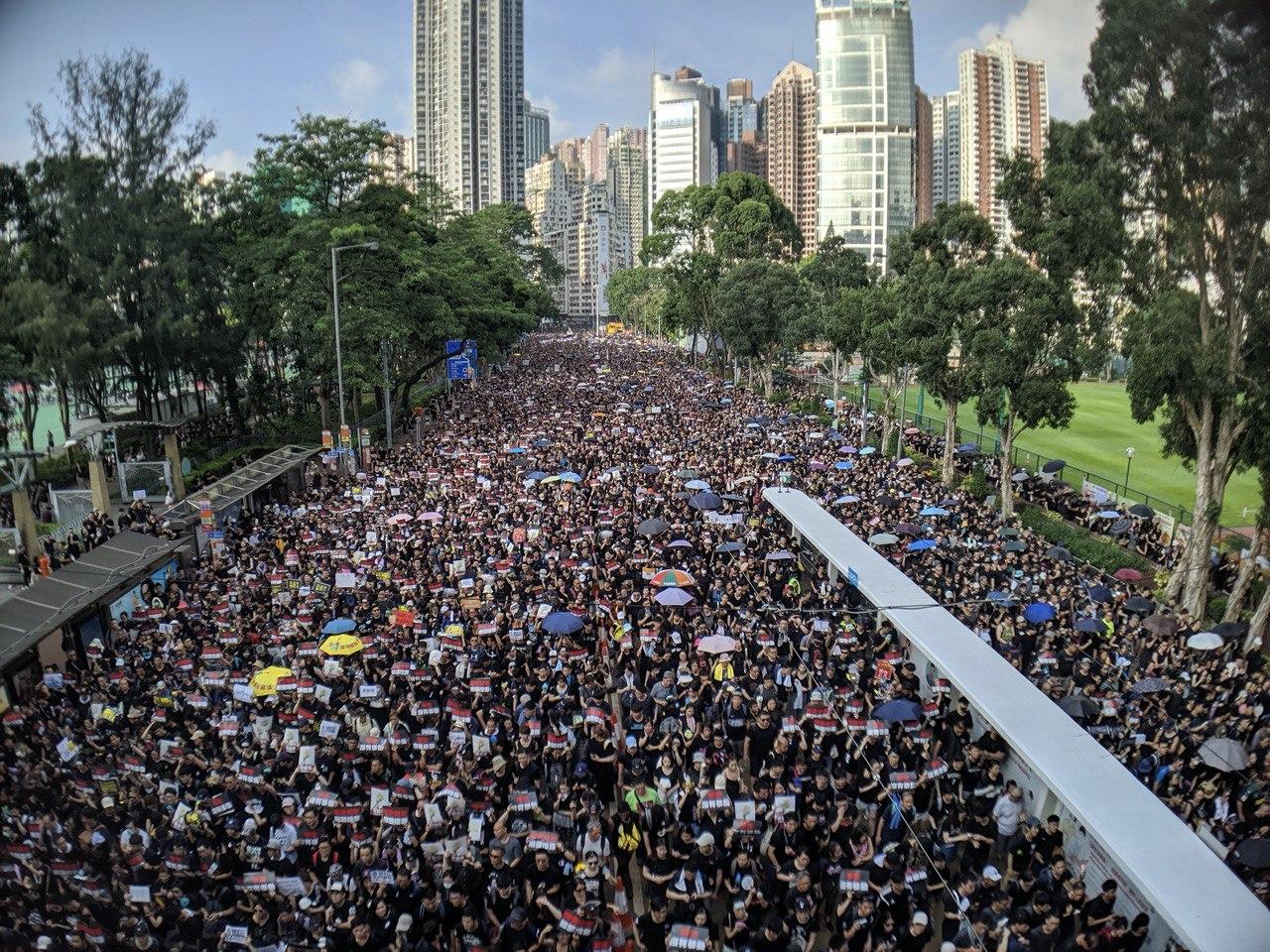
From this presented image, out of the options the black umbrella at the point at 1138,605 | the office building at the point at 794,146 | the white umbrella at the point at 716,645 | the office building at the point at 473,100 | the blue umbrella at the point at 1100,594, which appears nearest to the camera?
the white umbrella at the point at 716,645

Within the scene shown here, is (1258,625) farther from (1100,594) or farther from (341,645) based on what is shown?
(341,645)

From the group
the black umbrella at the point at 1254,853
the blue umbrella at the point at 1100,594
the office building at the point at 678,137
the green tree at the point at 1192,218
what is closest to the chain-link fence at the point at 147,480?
the blue umbrella at the point at 1100,594

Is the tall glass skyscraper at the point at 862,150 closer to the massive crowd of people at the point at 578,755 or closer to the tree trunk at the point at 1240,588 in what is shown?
the tree trunk at the point at 1240,588

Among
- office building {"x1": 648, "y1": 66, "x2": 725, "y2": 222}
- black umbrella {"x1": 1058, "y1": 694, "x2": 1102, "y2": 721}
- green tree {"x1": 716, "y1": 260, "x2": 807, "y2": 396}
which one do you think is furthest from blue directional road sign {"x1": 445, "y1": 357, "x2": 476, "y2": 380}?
office building {"x1": 648, "y1": 66, "x2": 725, "y2": 222}

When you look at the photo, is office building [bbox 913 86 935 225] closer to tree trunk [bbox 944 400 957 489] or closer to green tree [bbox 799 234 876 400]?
green tree [bbox 799 234 876 400]

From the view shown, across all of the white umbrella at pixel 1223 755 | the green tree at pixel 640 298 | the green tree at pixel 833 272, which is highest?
the green tree at pixel 640 298

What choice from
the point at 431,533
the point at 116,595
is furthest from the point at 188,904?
the point at 431,533

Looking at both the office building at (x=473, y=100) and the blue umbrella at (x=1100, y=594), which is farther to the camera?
the office building at (x=473, y=100)

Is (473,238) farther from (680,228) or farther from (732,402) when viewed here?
(732,402)
